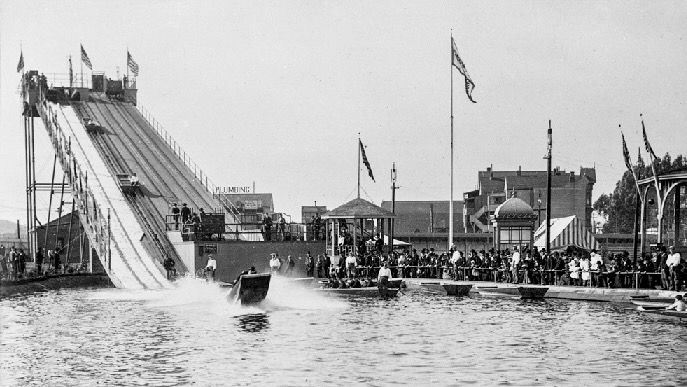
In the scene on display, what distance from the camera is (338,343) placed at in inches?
1380

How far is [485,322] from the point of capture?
1623 inches

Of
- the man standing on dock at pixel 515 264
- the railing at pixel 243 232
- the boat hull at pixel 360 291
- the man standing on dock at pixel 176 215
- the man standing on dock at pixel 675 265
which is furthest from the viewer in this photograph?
the man standing on dock at pixel 176 215

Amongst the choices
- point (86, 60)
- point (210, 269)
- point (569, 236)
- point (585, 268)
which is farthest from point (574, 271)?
point (86, 60)

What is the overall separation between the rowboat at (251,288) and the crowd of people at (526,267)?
1265 cm

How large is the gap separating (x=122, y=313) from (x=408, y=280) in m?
19.0

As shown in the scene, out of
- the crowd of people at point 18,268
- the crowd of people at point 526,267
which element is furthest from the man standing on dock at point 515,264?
the crowd of people at point 18,268

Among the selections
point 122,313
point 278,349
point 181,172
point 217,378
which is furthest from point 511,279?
point 181,172

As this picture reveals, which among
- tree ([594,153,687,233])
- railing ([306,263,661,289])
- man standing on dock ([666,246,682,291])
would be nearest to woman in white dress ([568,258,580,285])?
railing ([306,263,661,289])

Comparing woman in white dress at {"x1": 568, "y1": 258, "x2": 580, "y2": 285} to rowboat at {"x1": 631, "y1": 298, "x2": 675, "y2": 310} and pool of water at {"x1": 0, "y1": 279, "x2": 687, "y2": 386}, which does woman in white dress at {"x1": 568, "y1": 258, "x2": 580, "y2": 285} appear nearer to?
pool of water at {"x1": 0, "y1": 279, "x2": 687, "y2": 386}

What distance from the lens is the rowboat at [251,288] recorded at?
153ft

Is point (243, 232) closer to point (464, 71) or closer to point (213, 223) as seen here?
point (213, 223)

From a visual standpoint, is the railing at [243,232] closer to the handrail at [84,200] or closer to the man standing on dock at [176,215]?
the man standing on dock at [176,215]

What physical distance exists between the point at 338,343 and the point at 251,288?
12.5 meters

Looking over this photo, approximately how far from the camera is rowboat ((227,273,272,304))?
46750mm
